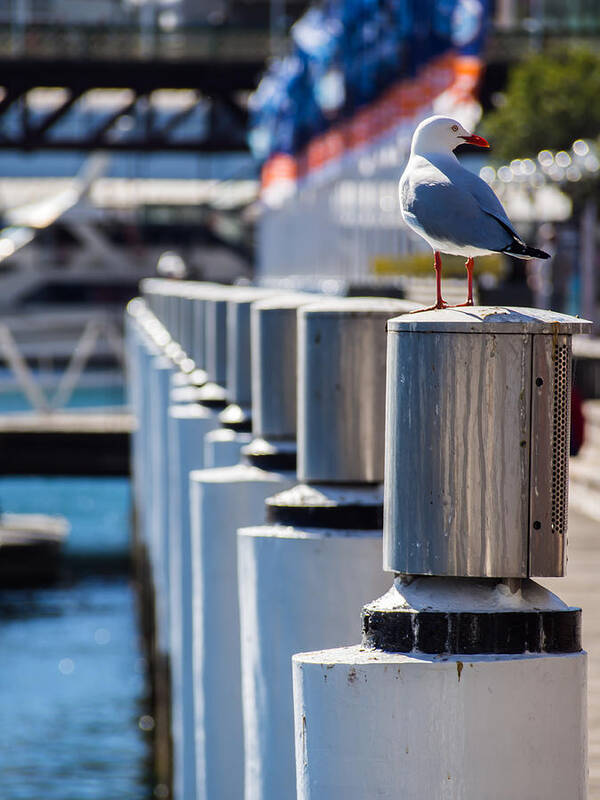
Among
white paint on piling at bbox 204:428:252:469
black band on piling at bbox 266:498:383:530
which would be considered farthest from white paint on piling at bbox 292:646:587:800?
white paint on piling at bbox 204:428:252:469

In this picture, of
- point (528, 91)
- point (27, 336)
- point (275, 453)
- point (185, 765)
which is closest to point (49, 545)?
point (528, 91)

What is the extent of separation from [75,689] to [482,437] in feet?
73.7

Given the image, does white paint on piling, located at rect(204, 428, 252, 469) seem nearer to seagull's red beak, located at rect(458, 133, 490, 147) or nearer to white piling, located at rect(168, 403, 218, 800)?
white piling, located at rect(168, 403, 218, 800)

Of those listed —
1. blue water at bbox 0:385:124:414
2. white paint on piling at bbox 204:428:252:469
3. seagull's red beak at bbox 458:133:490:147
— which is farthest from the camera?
blue water at bbox 0:385:124:414

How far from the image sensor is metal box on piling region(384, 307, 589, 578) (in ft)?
10.2

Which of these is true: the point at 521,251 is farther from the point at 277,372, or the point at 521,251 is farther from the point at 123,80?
the point at 123,80

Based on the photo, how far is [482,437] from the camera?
123 inches

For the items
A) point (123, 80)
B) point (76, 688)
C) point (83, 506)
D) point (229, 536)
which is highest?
point (123, 80)

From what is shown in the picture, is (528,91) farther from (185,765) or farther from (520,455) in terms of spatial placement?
(520,455)

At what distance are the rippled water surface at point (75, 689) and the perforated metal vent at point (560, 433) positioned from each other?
16155 mm

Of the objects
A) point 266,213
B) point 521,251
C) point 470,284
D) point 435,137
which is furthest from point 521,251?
point 266,213

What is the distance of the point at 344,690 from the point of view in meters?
3.11

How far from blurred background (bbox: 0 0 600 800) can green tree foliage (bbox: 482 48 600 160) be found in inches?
1.6

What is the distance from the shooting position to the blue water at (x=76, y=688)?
20062 millimetres
